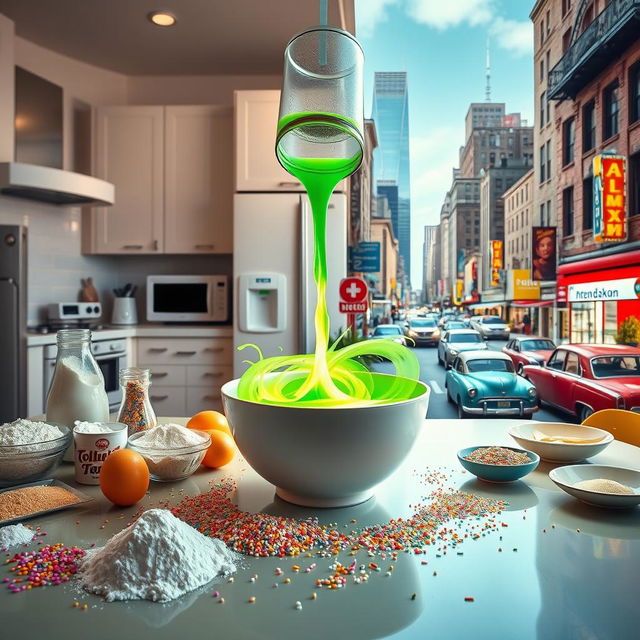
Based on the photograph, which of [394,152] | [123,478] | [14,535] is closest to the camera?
[14,535]

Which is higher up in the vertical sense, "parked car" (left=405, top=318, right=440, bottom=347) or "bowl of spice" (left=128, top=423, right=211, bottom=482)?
"parked car" (left=405, top=318, right=440, bottom=347)

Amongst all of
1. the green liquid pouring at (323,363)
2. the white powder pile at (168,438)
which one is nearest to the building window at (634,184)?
the green liquid pouring at (323,363)

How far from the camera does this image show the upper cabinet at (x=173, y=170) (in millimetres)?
3480

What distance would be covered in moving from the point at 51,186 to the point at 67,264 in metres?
0.75

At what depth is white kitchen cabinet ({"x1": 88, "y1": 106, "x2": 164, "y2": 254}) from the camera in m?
3.49

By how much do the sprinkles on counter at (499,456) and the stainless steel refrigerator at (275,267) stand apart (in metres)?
2.28

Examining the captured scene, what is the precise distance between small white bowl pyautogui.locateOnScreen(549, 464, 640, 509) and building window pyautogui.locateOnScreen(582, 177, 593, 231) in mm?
1483

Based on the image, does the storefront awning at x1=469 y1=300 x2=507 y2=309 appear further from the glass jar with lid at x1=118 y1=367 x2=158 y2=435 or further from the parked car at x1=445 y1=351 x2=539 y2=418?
the glass jar with lid at x1=118 y1=367 x2=158 y2=435

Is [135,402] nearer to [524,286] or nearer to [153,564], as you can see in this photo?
[153,564]

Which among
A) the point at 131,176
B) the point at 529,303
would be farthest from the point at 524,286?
the point at 131,176

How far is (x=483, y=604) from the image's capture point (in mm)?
491

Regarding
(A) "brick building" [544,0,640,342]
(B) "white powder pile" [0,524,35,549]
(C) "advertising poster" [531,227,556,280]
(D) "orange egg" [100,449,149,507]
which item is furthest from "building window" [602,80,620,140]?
(B) "white powder pile" [0,524,35,549]

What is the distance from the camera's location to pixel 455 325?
2424mm

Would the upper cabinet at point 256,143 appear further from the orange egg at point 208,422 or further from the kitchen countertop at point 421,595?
→ the kitchen countertop at point 421,595
